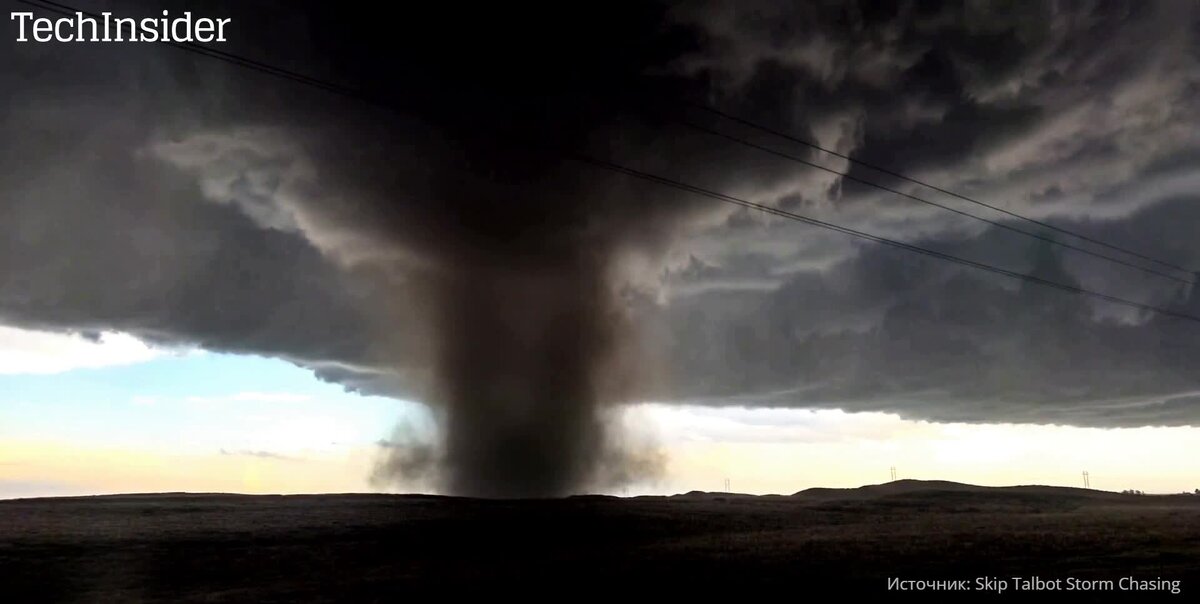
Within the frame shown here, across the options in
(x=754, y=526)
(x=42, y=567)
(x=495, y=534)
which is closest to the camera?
(x=42, y=567)

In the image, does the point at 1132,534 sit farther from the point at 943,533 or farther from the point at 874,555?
the point at 874,555

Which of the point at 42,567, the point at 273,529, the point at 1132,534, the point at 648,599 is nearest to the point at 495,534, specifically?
the point at 273,529

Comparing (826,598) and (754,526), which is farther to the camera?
(754,526)

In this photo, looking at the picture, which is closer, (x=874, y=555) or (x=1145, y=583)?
(x=1145, y=583)

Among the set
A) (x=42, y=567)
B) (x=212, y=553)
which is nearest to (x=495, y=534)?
(x=212, y=553)

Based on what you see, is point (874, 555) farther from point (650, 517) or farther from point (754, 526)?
point (650, 517)

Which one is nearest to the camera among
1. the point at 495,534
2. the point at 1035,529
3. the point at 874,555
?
the point at 874,555

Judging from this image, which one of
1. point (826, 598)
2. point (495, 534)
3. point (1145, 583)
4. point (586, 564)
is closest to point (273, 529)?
point (495, 534)

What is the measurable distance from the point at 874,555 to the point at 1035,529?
31.7m

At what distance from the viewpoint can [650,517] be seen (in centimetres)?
9338

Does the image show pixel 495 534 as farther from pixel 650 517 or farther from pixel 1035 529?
pixel 1035 529

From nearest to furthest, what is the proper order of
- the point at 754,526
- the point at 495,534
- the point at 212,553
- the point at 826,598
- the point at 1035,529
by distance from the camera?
the point at 826,598 → the point at 212,553 → the point at 1035,529 → the point at 495,534 → the point at 754,526

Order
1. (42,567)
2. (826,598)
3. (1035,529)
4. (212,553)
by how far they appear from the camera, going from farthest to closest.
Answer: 1. (1035,529)
2. (212,553)
3. (42,567)
4. (826,598)

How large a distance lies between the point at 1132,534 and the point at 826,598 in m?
42.2
